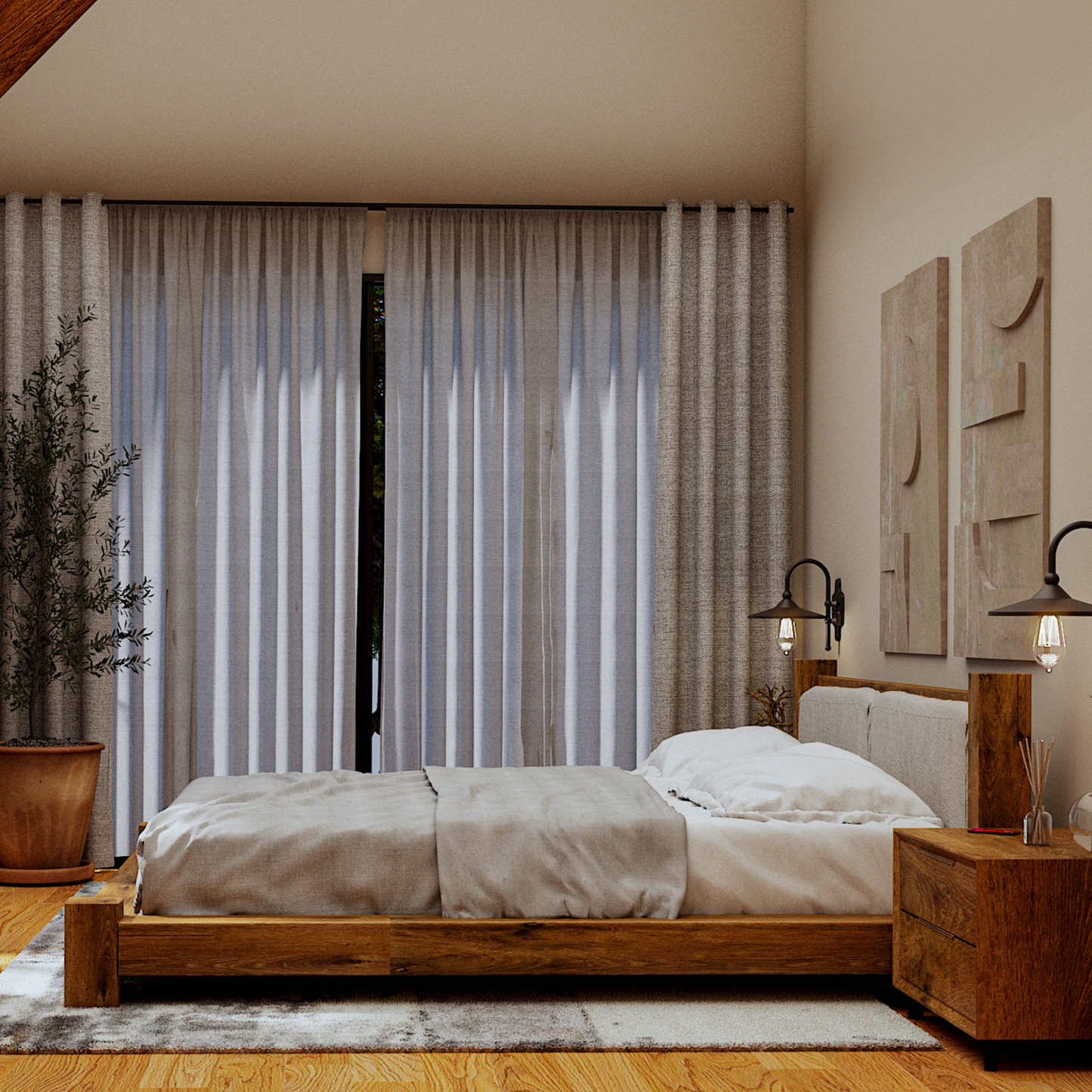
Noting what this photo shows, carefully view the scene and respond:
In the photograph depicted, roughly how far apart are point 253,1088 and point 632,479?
335 cm

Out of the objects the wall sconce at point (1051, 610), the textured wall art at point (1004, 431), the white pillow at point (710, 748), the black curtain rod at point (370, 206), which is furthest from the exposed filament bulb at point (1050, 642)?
the black curtain rod at point (370, 206)

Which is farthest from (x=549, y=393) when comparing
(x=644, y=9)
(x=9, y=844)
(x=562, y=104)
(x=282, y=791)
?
(x=9, y=844)

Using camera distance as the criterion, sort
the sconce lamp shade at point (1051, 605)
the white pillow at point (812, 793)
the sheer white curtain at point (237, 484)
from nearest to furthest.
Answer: the sconce lamp shade at point (1051, 605), the white pillow at point (812, 793), the sheer white curtain at point (237, 484)

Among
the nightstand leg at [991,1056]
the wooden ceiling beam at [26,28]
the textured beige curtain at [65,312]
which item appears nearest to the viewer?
the wooden ceiling beam at [26,28]

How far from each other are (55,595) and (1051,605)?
151 inches

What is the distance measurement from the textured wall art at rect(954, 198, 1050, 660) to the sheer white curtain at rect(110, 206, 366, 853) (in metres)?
2.60

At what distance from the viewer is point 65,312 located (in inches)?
207

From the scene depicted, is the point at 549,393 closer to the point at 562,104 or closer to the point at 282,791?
the point at 562,104

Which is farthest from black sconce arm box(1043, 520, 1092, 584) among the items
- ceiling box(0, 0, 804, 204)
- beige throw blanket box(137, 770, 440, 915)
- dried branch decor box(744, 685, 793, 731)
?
ceiling box(0, 0, 804, 204)

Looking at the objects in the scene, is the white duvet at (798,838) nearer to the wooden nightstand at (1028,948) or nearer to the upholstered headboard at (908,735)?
the upholstered headboard at (908,735)

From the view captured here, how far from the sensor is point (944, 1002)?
2.77m

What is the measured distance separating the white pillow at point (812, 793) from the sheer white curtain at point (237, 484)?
89.3 inches

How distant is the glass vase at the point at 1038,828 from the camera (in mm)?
2795

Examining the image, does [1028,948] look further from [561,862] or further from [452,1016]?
[452,1016]
